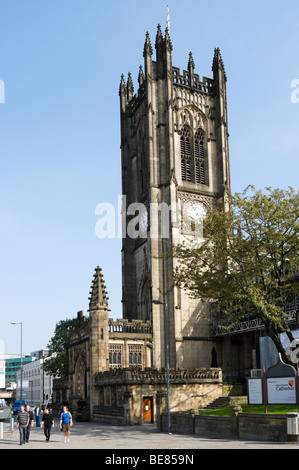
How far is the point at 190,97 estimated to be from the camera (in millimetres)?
68000

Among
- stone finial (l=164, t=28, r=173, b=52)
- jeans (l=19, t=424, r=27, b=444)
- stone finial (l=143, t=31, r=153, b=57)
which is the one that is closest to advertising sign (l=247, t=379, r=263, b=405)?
jeans (l=19, t=424, r=27, b=444)

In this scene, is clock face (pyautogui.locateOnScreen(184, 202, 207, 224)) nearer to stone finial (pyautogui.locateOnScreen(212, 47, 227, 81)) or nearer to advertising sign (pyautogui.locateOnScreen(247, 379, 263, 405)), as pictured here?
stone finial (pyautogui.locateOnScreen(212, 47, 227, 81))

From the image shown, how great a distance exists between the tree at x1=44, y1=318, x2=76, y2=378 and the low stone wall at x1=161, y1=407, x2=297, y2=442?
39122 mm

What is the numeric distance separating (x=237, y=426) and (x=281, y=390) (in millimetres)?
2850

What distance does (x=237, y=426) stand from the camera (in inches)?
1065

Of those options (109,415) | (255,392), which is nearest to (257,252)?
(255,392)

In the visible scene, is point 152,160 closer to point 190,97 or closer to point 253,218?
point 190,97

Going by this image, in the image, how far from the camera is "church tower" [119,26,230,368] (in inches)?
2250

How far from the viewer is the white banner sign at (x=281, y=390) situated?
25.8 meters

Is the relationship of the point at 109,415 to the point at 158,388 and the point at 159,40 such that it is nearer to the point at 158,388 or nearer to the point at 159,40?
the point at 158,388

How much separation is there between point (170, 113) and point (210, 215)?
33242 millimetres

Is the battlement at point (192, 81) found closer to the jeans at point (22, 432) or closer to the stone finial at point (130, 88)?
the stone finial at point (130, 88)

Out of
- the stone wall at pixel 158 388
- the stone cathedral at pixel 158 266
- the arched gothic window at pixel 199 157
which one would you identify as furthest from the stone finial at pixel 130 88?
the stone wall at pixel 158 388
